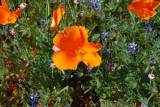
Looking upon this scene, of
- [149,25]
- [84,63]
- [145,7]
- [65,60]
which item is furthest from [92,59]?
[149,25]

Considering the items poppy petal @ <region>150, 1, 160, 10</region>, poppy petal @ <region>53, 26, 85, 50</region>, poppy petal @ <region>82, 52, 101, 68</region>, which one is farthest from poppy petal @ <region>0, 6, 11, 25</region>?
poppy petal @ <region>150, 1, 160, 10</region>

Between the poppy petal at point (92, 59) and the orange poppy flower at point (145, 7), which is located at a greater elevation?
the orange poppy flower at point (145, 7)

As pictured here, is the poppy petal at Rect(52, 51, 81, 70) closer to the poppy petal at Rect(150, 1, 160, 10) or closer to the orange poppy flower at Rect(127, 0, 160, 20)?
the orange poppy flower at Rect(127, 0, 160, 20)

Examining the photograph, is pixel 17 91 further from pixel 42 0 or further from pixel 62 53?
pixel 42 0

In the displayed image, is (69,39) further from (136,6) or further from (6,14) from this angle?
(136,6)

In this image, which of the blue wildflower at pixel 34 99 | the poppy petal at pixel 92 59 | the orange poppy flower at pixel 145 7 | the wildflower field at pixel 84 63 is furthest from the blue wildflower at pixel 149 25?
the blue wildflower at pixel 34 99

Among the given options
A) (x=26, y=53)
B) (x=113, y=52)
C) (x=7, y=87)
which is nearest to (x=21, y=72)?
(x=7, y=87)

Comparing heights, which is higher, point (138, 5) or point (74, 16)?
point (74, 16)

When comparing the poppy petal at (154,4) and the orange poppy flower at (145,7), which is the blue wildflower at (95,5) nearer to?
the orange poppy flower at (145,7)
